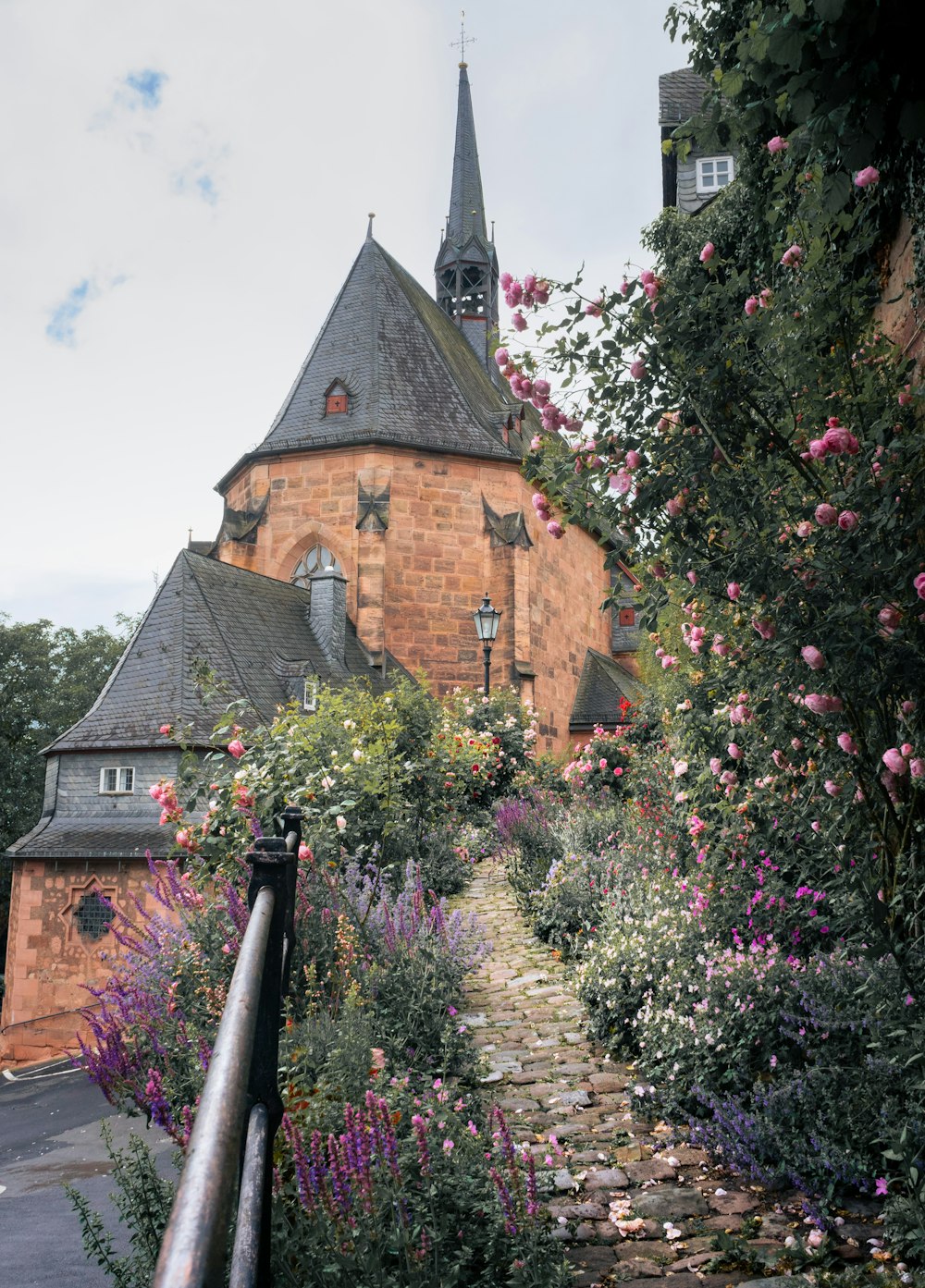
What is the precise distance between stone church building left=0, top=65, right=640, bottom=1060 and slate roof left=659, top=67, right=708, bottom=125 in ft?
24.6

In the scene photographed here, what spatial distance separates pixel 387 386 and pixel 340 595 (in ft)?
19.9

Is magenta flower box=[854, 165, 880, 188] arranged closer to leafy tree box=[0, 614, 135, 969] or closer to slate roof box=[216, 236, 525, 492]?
slate roof box=[216, 236, 525, 492]

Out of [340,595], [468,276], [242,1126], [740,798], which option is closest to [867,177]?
[740,798]

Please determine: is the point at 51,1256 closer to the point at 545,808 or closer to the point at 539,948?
the point at 539,948

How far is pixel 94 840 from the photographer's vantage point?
19.0 meters

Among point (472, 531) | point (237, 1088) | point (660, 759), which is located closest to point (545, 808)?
point (660, 759)

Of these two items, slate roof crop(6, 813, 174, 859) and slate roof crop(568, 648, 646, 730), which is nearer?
slate roof crop(6, 813, 174, 859)

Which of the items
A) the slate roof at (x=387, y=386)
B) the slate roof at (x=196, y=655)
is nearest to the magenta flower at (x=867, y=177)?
the slate roof at (x=196, y=655)

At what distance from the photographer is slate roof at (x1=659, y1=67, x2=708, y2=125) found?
15.4 metres

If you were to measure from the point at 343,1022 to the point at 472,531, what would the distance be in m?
21.4

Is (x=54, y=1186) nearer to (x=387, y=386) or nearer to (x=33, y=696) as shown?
(x=387, y=386)

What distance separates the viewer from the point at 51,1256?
3.70 metres

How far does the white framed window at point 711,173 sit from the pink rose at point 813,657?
13963mm

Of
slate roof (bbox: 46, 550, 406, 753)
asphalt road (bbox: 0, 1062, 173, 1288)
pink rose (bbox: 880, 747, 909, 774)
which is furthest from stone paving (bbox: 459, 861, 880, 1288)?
slate roof (bbox: 46, 550, 406, 753)
